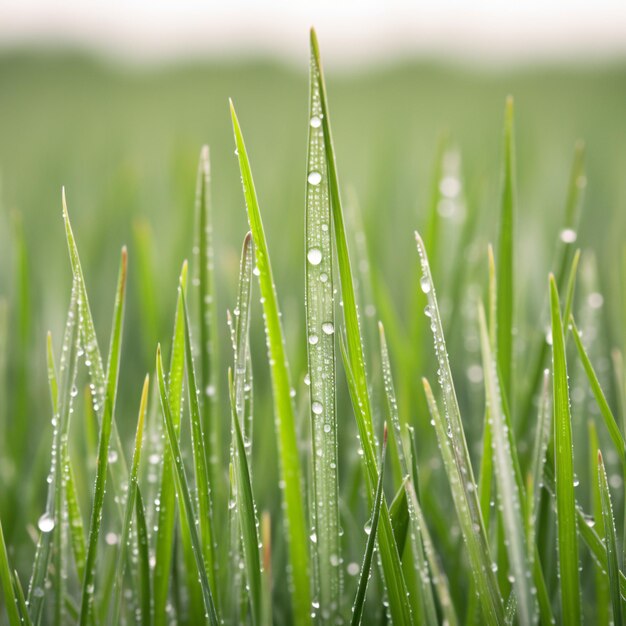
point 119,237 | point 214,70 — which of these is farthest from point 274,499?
point 214,70

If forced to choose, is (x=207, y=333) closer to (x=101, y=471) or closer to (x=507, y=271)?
(x=101, y=471)

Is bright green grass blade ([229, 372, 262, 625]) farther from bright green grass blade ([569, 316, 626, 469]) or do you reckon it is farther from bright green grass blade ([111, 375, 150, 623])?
bright green grass blade ([569, 316, 626, 469])

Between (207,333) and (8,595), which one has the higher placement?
(207,333)

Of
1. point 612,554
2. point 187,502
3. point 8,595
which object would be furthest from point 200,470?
point 612,554

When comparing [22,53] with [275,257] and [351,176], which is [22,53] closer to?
[351,176]

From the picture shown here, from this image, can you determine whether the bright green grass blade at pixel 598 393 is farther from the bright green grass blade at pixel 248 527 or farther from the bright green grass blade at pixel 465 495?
the bright green grass blade at pixel 248 527

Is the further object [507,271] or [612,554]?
[507,271]
